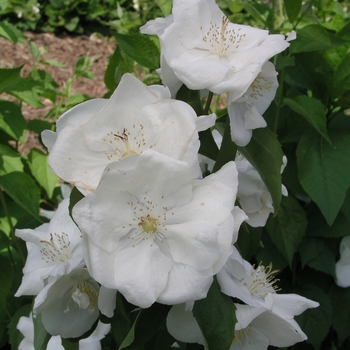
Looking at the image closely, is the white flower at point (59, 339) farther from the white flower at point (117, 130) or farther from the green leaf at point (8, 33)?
the green leaf at point (8, 33)

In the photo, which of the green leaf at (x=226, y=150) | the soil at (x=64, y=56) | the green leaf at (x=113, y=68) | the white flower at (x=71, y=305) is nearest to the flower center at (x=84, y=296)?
the white flower at (x=71, y=305)

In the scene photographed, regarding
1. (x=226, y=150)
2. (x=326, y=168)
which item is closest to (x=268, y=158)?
(x=226, y=150)

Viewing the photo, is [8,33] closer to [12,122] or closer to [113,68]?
[12,122]

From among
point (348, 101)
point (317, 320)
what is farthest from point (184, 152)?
point (317, 320)

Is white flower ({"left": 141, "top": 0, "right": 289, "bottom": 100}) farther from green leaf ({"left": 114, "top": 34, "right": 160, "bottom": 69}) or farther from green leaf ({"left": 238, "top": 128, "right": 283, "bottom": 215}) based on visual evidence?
green leaf ({"left": 114, "top": 34, "right": 160, "bottom": 69})

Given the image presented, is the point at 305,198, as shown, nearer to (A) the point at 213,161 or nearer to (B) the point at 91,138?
(A) the point at 213,161

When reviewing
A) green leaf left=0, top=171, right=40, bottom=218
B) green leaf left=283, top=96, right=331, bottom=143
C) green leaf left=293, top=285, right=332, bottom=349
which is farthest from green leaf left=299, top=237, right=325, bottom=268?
green leaf left=0, top=171, right=40, bottom=218
